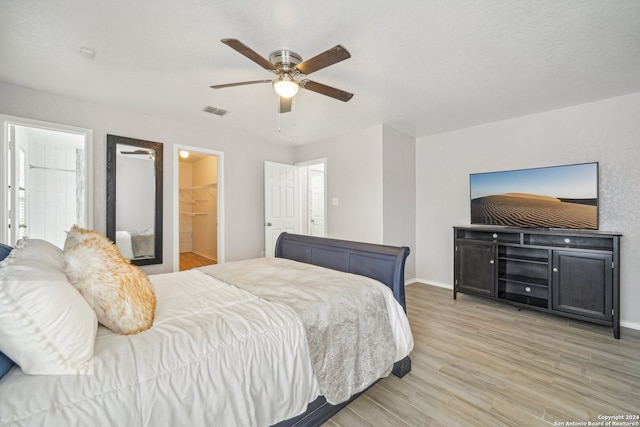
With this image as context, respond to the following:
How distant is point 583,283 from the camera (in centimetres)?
289

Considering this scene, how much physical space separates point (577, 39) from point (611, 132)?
181 cm

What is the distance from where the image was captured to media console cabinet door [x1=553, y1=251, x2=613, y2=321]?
2.76m

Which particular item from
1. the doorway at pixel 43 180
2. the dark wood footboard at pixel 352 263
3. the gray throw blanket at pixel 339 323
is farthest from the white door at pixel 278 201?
the gray throw blanket at pixel 339 323

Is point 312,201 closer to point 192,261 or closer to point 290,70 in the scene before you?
point 192,261

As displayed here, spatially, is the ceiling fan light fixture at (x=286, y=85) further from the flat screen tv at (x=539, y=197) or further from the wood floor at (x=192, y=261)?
the wood floor at (x=192, y=261)

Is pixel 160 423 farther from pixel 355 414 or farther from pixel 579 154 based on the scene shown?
pixel 579 154

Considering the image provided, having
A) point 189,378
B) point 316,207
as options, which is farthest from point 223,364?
point 316,207

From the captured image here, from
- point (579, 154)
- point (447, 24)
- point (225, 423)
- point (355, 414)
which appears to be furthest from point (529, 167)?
point (225, 423)

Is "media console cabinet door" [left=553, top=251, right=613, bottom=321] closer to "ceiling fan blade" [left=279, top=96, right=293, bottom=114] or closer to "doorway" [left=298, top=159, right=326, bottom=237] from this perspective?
"ceiling fan blade" [left=279, top=96, right=293, bottom=114]

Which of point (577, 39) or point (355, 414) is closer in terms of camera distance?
point (355, 414)

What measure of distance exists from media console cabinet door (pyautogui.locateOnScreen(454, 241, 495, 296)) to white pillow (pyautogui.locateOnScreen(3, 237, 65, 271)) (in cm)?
407

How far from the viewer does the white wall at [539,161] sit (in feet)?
9.89

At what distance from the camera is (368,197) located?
4281 mm

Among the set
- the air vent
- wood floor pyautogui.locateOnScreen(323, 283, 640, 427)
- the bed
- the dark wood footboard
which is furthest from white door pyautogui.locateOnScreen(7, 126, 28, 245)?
wood floor pyautogui.locateOnScreen(323, 283, 640, 427)
